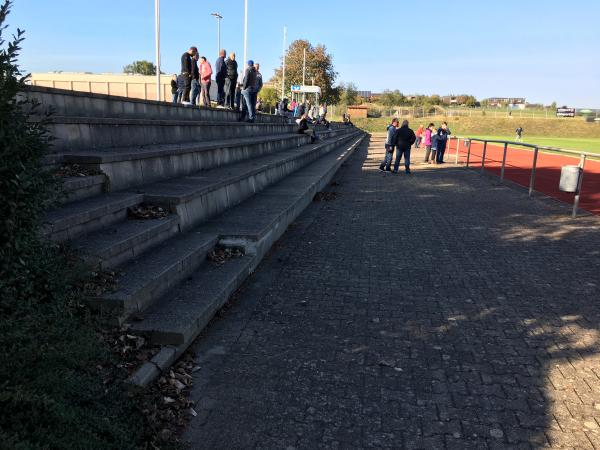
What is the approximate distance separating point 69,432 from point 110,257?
2.04m

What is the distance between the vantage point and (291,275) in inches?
236

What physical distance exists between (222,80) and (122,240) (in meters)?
13.5

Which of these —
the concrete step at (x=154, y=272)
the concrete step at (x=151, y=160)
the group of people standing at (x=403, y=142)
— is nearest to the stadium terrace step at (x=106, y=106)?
the concrete step at (x=151, y=160)

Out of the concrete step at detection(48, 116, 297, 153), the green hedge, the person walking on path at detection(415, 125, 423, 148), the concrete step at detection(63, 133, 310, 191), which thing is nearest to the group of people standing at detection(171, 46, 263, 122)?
the concrete step at detection(48, 116, 297, 153)

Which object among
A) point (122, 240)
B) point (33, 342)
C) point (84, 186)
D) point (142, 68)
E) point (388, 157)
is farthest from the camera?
point (142, 68)

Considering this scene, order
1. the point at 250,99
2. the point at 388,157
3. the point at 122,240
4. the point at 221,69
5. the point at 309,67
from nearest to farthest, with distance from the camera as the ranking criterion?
the point at 122,240 < the point at 250,99 < the point at 221,69 < the point at 388,157 < the point at 309,67

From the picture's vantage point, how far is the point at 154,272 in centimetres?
415

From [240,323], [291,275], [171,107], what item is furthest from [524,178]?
[240,323]

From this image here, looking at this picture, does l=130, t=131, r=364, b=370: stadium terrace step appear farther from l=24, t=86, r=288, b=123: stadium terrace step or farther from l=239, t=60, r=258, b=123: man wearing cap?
l=239, t=60, r=258, b=123: man wearing cap

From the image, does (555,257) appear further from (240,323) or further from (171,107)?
(171,107)

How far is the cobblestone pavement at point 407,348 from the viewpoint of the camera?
3.01 metres

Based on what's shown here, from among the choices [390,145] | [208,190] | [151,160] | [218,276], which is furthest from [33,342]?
[390,145]

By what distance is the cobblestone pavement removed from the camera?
3012 millimetres

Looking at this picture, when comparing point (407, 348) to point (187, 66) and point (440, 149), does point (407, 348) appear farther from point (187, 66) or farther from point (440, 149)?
point (440, 149)
